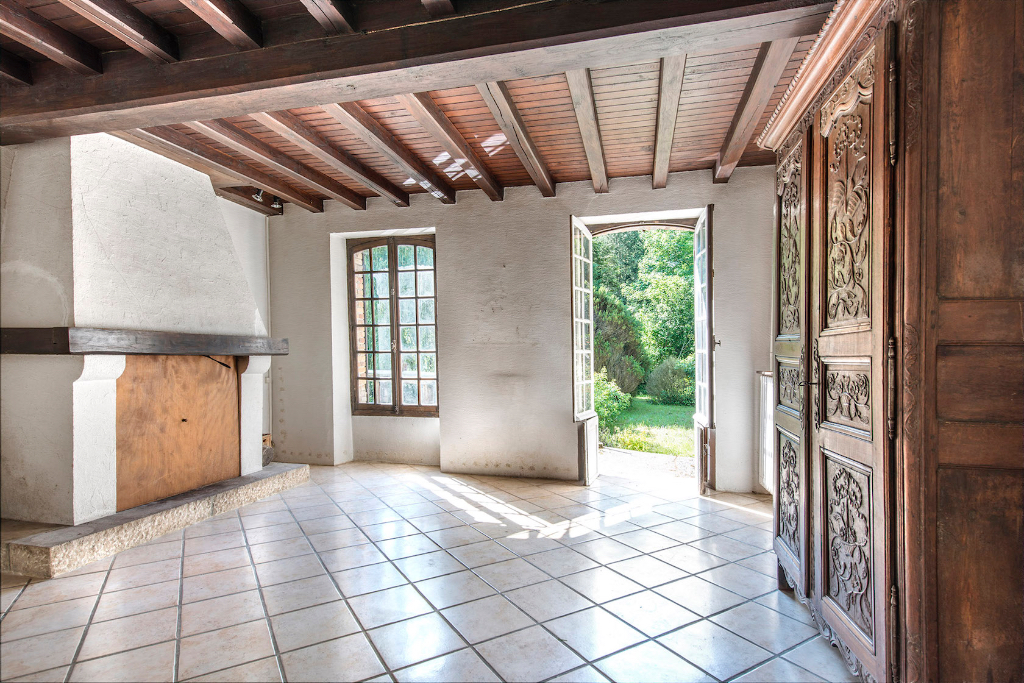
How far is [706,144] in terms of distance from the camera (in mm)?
4352

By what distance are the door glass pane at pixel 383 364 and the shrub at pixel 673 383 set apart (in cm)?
751

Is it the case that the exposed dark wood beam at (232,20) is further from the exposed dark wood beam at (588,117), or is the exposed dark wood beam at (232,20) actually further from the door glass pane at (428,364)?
the door glass pane at (428,364)

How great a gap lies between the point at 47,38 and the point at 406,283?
374cm

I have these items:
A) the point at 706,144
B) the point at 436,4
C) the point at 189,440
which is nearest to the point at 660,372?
the point at 706,144

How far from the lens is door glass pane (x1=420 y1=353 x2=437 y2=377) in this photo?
6074mm

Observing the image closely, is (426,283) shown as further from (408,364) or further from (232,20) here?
(232,20)

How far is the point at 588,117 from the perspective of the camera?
141 inches

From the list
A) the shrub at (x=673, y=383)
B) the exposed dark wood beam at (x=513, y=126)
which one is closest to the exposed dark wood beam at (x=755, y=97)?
the exposed dark wood beam at (x=513, y=126)

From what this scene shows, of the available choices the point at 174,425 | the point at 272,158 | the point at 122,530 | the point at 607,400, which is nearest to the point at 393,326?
the point at 272,158

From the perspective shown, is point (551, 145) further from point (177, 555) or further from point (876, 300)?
point (177, 555)

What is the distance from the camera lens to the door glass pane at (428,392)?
6078 millimetres

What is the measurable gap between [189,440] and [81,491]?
92 cm

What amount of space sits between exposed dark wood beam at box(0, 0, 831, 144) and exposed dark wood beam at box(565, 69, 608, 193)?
49cm

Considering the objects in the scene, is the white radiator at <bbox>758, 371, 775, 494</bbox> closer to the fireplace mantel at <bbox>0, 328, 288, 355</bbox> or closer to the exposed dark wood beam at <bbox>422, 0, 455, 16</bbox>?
the exposed dark wood beam at <bbox>422, 0, 455, 16</bbox>
